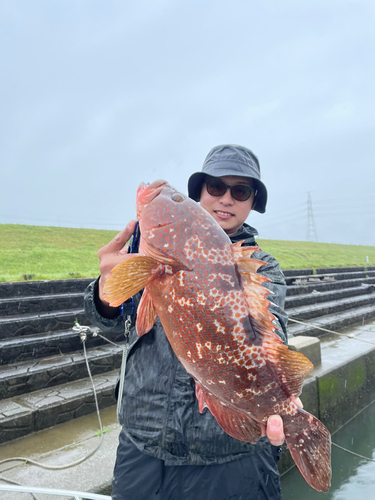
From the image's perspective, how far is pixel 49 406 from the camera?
4.83 meters

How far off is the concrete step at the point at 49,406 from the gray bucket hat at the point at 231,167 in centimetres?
390

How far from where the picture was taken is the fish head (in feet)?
5.99

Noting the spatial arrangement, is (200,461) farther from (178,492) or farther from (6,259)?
(6,259)

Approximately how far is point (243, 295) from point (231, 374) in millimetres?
396

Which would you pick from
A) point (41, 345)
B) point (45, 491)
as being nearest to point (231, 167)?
point (45, 491)

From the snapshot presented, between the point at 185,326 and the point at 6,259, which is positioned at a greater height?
the point at 6,259

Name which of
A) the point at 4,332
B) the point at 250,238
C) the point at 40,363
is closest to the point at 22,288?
the point at 4,332

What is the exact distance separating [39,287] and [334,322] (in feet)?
29.6

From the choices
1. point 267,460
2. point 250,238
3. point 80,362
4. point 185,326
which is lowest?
point 80,362

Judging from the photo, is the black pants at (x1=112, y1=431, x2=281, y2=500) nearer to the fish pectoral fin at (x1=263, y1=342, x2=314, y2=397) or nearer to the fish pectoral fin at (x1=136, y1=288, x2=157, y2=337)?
the fish pectoral fin at (x1=263, y1=342, x2=314, y2=397)

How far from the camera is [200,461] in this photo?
1.88 m

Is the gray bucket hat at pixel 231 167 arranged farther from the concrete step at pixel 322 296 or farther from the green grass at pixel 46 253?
the concrete step at pixel 322 296

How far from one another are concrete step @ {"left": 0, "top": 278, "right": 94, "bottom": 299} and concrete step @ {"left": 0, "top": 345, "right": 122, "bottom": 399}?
2.44 metres

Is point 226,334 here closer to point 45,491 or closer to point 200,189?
point 200,189
